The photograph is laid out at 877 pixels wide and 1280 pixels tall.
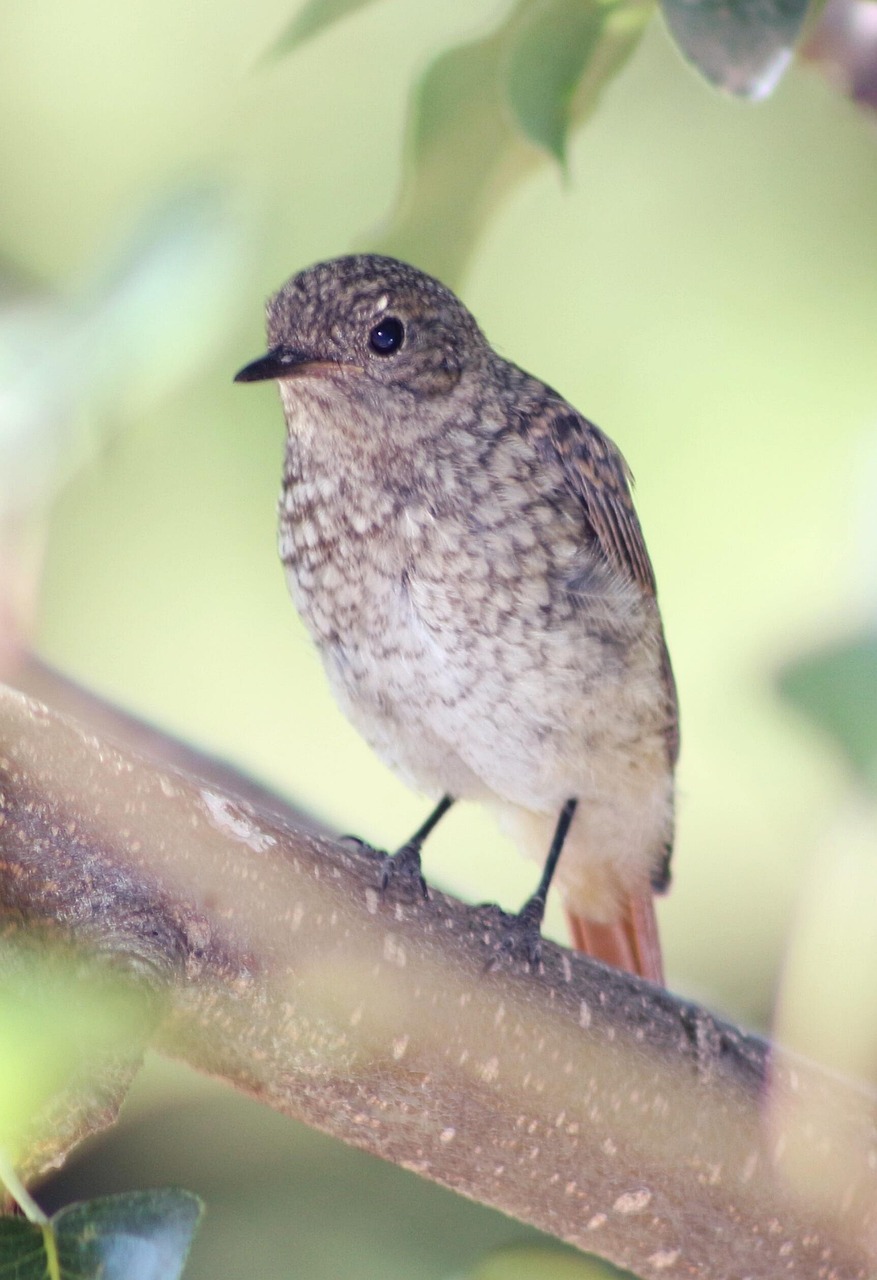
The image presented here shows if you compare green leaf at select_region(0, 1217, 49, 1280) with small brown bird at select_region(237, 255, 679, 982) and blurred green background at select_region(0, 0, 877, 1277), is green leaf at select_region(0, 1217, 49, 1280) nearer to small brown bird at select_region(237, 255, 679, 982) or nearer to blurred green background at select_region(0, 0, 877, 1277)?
small brown bird at select_region(237, 255, 679, 982)

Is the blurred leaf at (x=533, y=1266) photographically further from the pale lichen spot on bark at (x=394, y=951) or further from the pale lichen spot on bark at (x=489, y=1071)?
the pale lichen spot on bark at (x=394, y=951)

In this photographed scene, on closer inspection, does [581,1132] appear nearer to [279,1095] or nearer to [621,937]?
[279,1095]

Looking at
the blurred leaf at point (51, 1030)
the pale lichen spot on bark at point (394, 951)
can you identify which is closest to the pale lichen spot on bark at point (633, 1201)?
the pale lichen spot on bark at point (394, 951)

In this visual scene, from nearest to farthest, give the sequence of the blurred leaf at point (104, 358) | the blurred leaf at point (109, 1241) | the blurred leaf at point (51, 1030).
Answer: the blurred leaf at point (51, 1030)
the blurred leaf at point (109, 1241)
the blurred leaf at point (104, 358)

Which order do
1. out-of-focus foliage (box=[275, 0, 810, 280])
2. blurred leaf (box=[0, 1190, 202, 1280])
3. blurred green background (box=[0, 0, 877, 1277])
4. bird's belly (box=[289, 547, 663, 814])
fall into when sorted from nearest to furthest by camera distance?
1. blurred leaf (box=[0, 1190, 202, 1280])
2. out-of-focus foliage (box=[275, 0, 810, 280])
3. bird's belly (box=[289, 547, 663, 814])
4. blurred green background (box=[0, 0, 877, 1277])

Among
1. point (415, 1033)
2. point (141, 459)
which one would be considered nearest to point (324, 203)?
point (141, 459)

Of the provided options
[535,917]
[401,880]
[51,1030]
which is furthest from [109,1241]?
[535,917]

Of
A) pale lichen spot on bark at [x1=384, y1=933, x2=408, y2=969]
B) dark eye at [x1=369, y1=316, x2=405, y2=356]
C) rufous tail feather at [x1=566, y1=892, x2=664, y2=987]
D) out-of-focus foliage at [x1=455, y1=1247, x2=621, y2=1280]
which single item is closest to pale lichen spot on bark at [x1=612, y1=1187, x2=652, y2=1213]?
out-of-focus foliage at [x1=455, y1=1247, x2=621, y2=1280]
